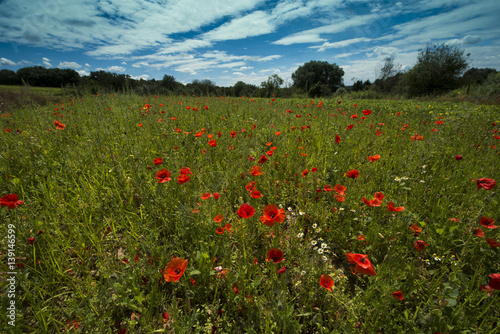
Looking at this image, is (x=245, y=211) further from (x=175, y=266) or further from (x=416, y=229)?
(x=416, y=229)

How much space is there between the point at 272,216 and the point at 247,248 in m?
0.49

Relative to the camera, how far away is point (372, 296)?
1365mm

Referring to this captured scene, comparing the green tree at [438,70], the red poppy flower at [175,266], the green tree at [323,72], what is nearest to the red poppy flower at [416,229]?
the red poppy flower at [175,266]

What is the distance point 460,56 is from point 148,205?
47659 mm

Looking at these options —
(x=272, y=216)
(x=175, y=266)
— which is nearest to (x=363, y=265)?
(x=272, y=216)

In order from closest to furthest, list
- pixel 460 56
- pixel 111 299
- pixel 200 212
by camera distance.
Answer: pixel 111 299, pixel 200 212, pixel 460 56

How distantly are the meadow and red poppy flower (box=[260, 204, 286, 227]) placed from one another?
1 cm

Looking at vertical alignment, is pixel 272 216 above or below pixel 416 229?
above

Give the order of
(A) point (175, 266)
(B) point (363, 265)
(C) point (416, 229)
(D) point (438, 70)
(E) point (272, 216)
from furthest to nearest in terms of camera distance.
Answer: (D) point (438, 70)
(C) point (416, 229)
(E) point (272, 216)
(A) point (175, 266)
(B) point (363, 265)

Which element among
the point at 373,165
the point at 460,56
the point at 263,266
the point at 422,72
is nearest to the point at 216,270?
the point at 263,266

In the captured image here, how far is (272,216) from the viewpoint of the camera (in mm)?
1478

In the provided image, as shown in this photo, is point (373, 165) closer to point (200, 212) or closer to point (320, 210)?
point (320, 210)

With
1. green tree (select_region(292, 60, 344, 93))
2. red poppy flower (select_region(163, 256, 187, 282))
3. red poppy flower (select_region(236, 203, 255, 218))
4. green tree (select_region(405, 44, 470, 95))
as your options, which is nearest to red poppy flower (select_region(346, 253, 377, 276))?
red poppy flower (select_region(236, 203, 255, 218))

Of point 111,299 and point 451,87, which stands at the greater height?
point 451,87
